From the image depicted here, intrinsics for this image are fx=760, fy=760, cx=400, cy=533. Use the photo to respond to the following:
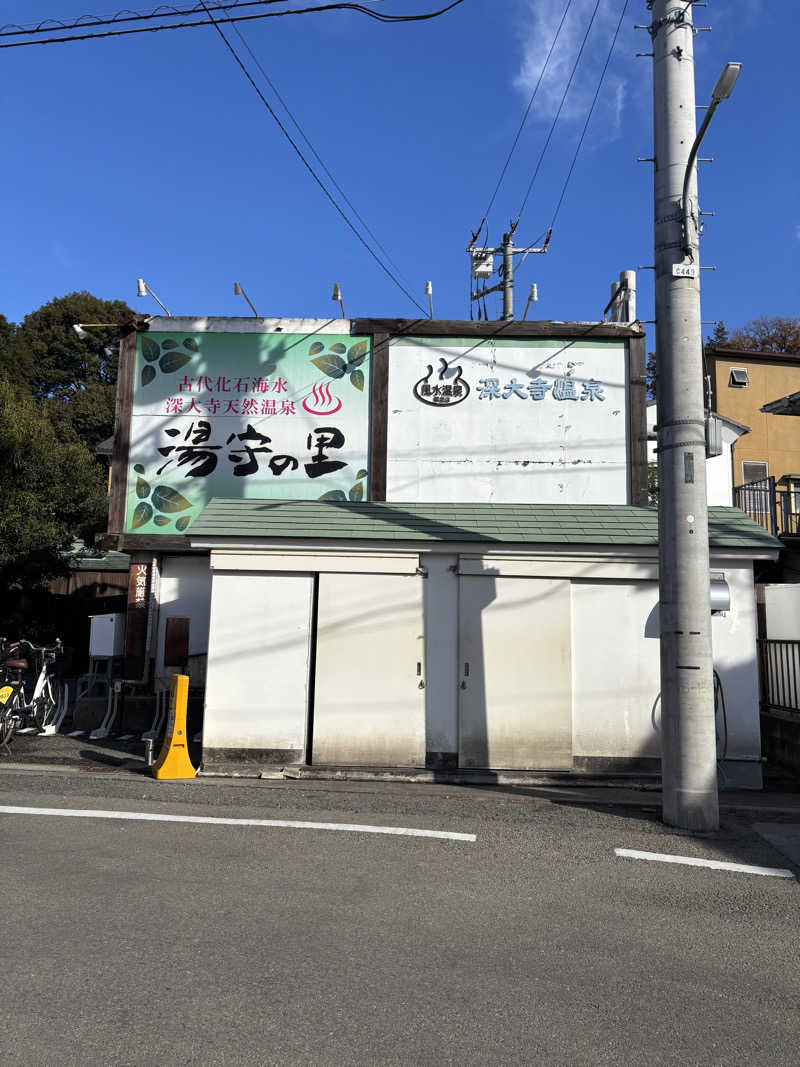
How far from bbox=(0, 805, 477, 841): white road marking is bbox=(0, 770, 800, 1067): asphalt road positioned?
0.41ft

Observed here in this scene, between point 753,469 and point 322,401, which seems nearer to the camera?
point 322,401

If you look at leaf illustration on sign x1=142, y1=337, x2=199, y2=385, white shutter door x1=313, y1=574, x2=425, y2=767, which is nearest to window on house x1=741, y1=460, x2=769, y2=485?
leaf illustration on sign x1=142, y1=337, x2=199, y2=385

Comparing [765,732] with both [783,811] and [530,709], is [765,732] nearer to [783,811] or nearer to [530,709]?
[783,811]

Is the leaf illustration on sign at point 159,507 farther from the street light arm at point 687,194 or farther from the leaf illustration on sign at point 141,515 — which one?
the street light arm at point 687,194

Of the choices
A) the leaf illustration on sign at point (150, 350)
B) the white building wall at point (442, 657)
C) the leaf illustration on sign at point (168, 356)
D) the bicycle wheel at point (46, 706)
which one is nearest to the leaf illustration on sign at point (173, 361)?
the leaf illustration on sign at point (168, 356)

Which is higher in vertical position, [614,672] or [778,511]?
[778,511]

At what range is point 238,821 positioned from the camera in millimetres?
6672

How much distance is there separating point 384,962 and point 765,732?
8586mm

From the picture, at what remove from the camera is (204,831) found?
20.8ft

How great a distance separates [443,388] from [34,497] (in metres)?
9.93

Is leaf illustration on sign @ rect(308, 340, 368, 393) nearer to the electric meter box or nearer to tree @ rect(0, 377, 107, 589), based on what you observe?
the electric meter box

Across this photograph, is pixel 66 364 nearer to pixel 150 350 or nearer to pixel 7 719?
pixel 150 350

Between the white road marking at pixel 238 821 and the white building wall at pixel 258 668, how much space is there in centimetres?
221

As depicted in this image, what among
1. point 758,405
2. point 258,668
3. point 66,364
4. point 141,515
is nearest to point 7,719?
point 258,668
